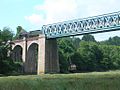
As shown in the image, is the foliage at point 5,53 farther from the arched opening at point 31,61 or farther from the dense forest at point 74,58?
the arched opening at point 31,61

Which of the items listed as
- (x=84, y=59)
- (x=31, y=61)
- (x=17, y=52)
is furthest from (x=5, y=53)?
(x=84, y=59)

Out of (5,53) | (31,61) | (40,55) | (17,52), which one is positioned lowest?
(31,61)

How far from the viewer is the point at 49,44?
10094 cm

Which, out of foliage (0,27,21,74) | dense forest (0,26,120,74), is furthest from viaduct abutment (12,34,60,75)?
foliage (0,27,21,74)

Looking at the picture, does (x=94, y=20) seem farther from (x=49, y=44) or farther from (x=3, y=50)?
(x=3, y=50)

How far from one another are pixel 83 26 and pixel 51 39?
1239 centimetres

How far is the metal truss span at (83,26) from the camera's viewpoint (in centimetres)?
8619

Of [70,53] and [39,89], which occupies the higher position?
[70,53]

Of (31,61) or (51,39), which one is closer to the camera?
(51,39)

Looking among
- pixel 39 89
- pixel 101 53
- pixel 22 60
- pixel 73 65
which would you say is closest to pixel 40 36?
pixel 22 60

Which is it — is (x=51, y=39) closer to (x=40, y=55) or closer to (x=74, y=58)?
(x=40, y=55)

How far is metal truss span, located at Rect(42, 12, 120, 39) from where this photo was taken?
3393 inches

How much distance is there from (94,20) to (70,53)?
1665 inches

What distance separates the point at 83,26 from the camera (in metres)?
93.2
